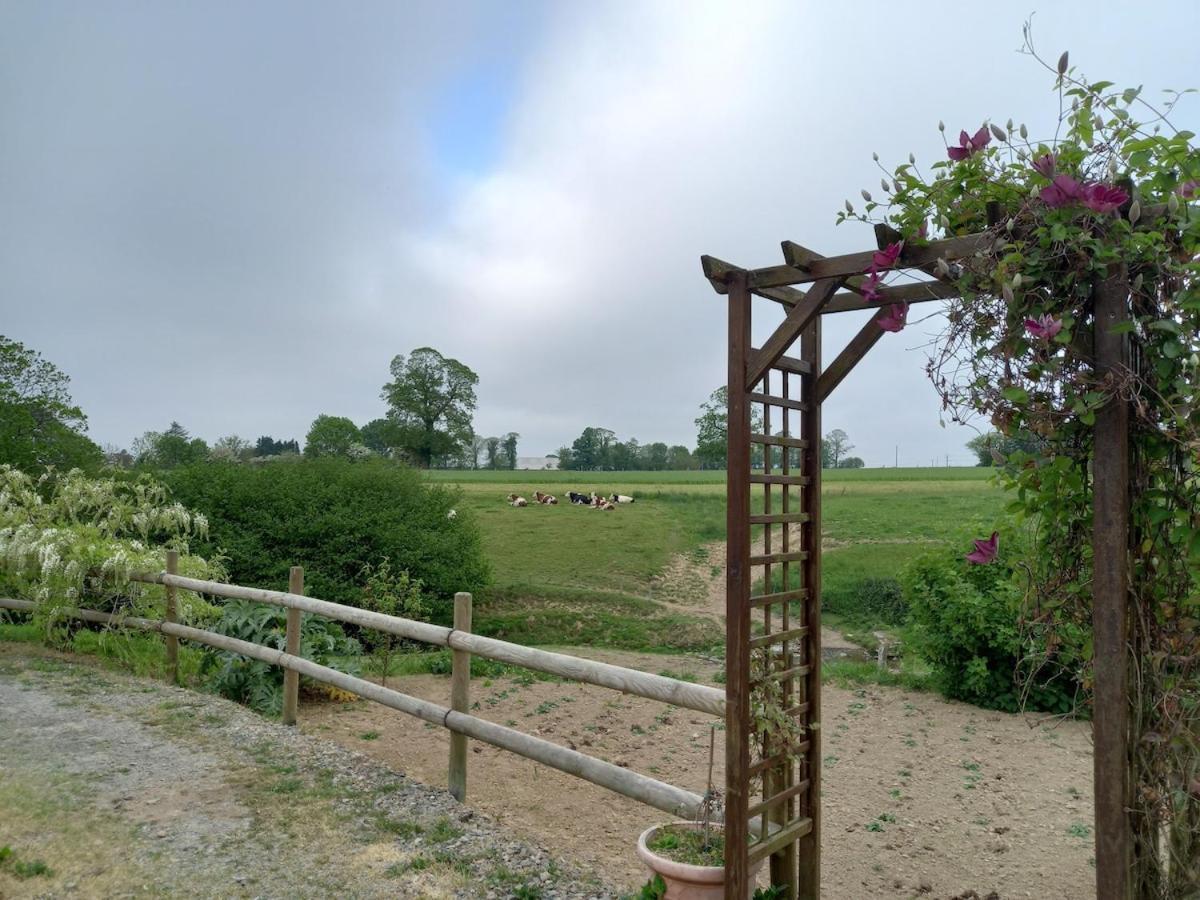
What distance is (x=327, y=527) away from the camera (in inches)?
539

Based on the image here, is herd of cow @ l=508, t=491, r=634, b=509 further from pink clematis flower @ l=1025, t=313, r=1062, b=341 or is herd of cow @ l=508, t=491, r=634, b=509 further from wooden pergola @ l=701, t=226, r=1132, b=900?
pink clematis flower @ l=1025, t=313, r=1062, b=341

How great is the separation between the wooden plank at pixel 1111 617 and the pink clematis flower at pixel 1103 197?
0.25 metres

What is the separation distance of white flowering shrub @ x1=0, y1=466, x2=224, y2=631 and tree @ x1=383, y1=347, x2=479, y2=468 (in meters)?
37.8

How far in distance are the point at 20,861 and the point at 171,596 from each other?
441 centimetres

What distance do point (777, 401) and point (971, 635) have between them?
19.6ft

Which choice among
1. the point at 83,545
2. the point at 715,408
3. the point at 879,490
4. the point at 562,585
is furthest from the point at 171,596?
the point at 715,408

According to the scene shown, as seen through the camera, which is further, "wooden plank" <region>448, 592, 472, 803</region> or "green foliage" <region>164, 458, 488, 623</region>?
"green foliage" <region>164, 458, 488, 623</region>

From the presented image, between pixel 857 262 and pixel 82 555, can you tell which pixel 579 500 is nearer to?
pixel 82 555

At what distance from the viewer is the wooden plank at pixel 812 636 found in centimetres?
368

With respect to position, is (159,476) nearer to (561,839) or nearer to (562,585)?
(562,585)

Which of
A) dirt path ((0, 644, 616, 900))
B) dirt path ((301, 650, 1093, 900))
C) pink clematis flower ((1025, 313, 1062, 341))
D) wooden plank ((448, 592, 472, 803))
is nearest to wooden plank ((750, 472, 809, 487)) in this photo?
pink clematis flower ((1025, 313, 1062, 341))

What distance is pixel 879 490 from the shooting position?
4231 centimetres

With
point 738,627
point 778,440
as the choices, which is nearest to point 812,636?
point 738,627

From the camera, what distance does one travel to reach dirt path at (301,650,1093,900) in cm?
469
